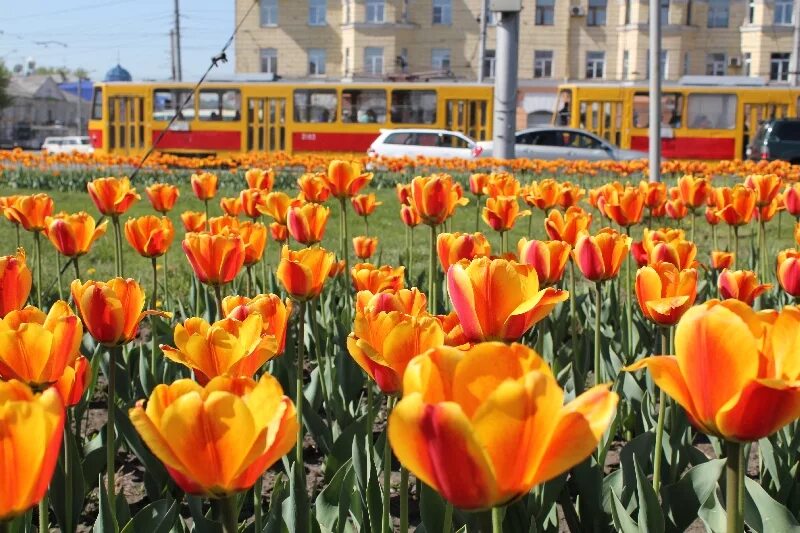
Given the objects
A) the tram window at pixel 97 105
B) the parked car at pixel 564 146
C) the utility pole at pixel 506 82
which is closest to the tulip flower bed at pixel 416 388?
the utility pole at pixel 506 82

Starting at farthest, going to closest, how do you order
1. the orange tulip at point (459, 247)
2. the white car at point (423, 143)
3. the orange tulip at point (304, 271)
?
the white car at point (423, 143) < the orange tulip at point (459, 247) < the orange tulip at point (304, 271)

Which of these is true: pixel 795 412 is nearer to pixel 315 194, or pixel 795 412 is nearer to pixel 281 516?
pixel 281 516

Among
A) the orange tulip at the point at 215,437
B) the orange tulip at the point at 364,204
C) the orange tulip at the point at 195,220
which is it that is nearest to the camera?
the orange tulip at the point at 215,437

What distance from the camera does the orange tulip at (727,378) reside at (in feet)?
3.39

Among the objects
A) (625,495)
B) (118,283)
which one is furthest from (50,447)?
(625,495)

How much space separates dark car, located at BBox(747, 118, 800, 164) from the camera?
23000 mm

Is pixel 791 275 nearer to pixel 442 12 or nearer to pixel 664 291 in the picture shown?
pixel 664 291

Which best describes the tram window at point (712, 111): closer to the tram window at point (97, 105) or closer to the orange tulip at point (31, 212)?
the tram window at point (97, 105)

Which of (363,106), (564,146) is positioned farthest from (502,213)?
(363,106)

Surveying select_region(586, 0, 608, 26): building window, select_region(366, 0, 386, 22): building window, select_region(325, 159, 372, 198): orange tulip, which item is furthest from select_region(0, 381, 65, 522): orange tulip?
select_region(586, 0, 608, 26): building window

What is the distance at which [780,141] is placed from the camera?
23016 millimetres

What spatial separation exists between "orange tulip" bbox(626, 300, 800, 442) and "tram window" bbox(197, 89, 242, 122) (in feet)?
83.8

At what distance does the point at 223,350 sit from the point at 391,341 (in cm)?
28

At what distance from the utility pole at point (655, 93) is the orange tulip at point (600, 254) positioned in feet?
16.5
